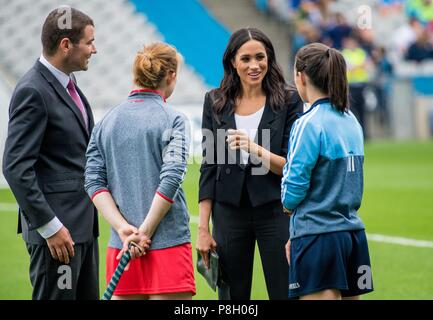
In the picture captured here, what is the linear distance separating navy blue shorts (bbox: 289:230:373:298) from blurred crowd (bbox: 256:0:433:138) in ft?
56.5

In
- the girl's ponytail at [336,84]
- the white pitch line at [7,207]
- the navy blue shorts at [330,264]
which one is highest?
the white pitch line at [7,207]

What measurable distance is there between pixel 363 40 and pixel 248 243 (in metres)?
18.9

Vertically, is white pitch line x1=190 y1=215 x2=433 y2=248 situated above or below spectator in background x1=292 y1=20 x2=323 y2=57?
below

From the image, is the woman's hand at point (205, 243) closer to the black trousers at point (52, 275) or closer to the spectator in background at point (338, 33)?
the black trousers at point (52, 275)

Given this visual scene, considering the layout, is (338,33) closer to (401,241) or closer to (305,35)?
(305,35)

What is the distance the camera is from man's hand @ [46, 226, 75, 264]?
16.3ft

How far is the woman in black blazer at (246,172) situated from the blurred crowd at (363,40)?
16.6m

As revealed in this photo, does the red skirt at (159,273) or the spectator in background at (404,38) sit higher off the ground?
the spectator in background at (404,38)

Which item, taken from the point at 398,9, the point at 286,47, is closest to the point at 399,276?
the point at 286,47

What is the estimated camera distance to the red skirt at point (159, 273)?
4.82 metres

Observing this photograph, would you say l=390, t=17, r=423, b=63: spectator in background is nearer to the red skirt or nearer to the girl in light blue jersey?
the girl in light blue jersey

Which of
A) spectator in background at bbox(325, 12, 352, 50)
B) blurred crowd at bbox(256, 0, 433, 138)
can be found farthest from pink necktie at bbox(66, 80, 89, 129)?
spectator in background at bbox(325, 12, 352, 50)

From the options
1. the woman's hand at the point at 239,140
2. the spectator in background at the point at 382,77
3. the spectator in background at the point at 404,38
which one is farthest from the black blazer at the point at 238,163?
the spectator in background at the point at 404,38
